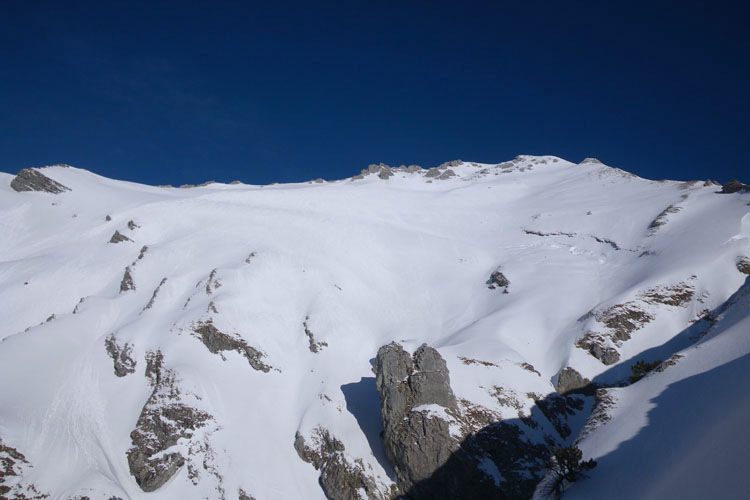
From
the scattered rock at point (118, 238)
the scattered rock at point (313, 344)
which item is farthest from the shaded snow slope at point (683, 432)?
the scattered rock at point (118, 238)

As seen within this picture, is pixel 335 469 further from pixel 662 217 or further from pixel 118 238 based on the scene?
pixel 662 217

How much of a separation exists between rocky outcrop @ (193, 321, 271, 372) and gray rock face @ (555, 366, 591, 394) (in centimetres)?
2670

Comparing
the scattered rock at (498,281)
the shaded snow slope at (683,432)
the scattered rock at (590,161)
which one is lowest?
the shaded snow slope at (683,432)

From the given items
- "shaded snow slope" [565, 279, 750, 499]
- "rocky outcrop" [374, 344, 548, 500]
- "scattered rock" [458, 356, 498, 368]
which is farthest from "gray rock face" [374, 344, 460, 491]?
"shaded snow slope" [565, 279, 750, 499]

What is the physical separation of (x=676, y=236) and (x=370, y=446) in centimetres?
4655

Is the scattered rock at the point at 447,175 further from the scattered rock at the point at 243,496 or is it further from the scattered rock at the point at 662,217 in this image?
the scattered rock at the point at 243,496

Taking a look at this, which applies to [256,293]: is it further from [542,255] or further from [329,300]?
[542,255]

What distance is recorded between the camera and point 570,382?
36.0 meters

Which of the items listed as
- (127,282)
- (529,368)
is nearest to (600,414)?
(529,368)

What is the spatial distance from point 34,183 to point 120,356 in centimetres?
4678

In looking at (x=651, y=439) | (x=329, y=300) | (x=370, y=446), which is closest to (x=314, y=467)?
(x=370, y=446)

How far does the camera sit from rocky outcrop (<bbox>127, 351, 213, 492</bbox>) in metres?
28.6

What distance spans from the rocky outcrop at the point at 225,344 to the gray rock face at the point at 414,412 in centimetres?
1301

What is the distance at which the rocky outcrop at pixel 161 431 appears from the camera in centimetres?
2862
